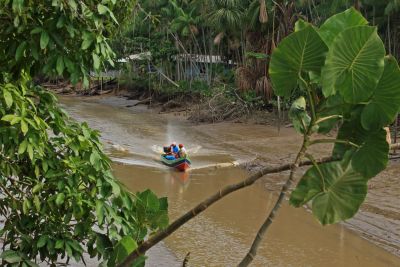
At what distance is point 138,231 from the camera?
2.94 m

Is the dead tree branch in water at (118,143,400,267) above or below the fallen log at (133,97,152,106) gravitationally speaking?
above

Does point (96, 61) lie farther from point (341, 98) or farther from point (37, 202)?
point (341, 98)

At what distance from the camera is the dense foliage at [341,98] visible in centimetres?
193

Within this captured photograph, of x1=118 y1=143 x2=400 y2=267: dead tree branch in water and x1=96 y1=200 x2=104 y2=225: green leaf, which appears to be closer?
x1=118 y1=143 x2=400 y2=267: dead tree branch in water

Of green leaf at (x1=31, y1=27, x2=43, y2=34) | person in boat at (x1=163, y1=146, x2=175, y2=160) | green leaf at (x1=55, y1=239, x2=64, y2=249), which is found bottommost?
person in boat at (x1=163, y1=146, x2=175, y2=160)

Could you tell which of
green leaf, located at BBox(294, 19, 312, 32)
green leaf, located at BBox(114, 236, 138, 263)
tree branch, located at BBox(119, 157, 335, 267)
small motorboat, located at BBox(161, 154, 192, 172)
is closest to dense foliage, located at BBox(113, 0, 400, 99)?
small motorboat, located at BBox(161, 154, 192, 172)

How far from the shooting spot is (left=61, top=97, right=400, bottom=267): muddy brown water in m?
8.78

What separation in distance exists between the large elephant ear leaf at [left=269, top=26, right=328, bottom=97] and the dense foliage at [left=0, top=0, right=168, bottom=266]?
1.04 m

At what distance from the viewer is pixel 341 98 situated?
2.06 meters

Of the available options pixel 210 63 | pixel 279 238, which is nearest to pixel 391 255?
pixel 279 238

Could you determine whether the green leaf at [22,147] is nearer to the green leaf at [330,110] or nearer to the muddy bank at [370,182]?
the green leaf at [330,110]

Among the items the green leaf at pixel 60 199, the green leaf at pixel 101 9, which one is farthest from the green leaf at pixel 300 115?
the green leaf at pixel 60 199

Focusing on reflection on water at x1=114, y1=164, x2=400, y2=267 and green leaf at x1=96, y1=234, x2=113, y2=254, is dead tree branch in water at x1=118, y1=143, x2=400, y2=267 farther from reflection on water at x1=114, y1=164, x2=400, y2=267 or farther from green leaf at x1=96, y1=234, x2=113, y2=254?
reflection on water at x1=114, y1=164, x2=400, y2=267

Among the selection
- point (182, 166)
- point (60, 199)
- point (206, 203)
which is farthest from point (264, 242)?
point (206, 203)
